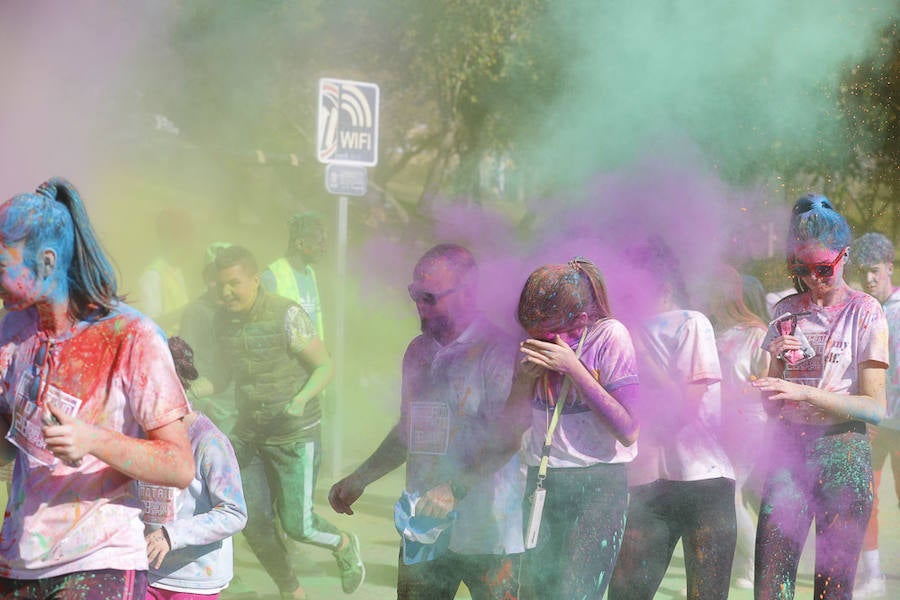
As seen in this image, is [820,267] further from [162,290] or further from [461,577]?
[162,290]

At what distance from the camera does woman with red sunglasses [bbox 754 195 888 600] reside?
3.64 metres

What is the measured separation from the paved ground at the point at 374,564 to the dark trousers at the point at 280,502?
0.28 metres

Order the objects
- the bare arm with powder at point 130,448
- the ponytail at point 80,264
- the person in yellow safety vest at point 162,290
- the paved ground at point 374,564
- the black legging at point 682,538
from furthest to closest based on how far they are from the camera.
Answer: the person in yellow safety vest at point 162,290
the paved ground at point 374,564
the black legging at point 682,538
the ponytail at point 80,264
the bare arm with powder at point 130,448

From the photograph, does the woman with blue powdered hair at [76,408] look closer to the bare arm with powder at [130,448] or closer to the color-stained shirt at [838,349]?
the bare arm with powder at [130,448]

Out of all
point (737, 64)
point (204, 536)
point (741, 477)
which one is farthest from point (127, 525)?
point (737, 64)

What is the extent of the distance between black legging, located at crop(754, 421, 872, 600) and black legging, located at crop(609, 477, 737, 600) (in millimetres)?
127

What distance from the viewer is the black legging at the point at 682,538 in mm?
3791

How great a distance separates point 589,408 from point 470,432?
37cm

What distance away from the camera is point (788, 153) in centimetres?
604

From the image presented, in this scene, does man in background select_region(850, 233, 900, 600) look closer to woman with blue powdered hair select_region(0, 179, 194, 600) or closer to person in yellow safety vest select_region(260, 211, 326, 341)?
person in yellow safety vest select_region(260, 211, 326, 341)

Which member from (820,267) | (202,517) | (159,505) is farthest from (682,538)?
(159,505)

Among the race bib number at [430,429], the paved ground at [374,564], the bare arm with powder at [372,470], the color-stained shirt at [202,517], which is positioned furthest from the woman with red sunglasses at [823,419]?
the color-stained shirt at [202,517]

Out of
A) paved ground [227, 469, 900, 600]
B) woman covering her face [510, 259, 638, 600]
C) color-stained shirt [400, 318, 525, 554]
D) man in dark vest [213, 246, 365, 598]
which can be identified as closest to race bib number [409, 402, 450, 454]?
color-stained shirt [400, 318, 525, 554]

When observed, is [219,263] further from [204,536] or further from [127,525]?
[127,525]
